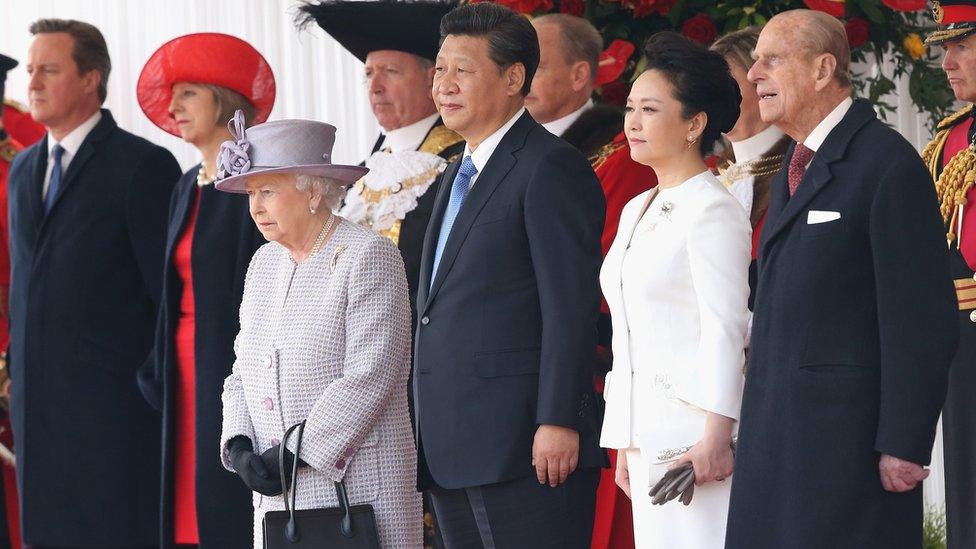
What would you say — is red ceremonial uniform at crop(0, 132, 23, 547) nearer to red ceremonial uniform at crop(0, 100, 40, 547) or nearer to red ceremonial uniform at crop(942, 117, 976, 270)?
red ceremonial uniform at crop(0, 100, 40, 547)

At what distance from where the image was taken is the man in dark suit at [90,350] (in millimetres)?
5480

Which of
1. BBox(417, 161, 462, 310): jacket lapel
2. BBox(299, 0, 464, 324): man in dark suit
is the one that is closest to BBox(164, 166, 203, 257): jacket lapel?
BBox(299, 0, 464, 324): man in dark suit

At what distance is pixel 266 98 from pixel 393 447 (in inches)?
75.6

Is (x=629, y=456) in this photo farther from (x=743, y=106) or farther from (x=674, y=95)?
(x=743, y=106)

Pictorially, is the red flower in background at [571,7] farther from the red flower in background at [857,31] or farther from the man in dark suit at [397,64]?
the red flower in background at [857,31]

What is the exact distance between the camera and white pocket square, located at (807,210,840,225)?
3183 millimetres

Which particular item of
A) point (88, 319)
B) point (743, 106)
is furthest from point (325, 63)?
point (743, 106)

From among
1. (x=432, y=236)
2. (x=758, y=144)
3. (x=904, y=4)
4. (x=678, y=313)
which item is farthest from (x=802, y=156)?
(x=904, y=4)

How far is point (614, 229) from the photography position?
4.59 meters

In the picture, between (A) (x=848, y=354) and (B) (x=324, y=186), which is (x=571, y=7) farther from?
(A) (x=848, y=354)

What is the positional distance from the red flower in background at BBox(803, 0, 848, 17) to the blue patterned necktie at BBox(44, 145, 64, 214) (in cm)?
274

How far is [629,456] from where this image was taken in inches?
→ 139

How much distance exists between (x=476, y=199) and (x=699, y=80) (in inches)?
23.3

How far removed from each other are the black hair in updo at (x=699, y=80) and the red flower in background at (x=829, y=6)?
1.14 m
